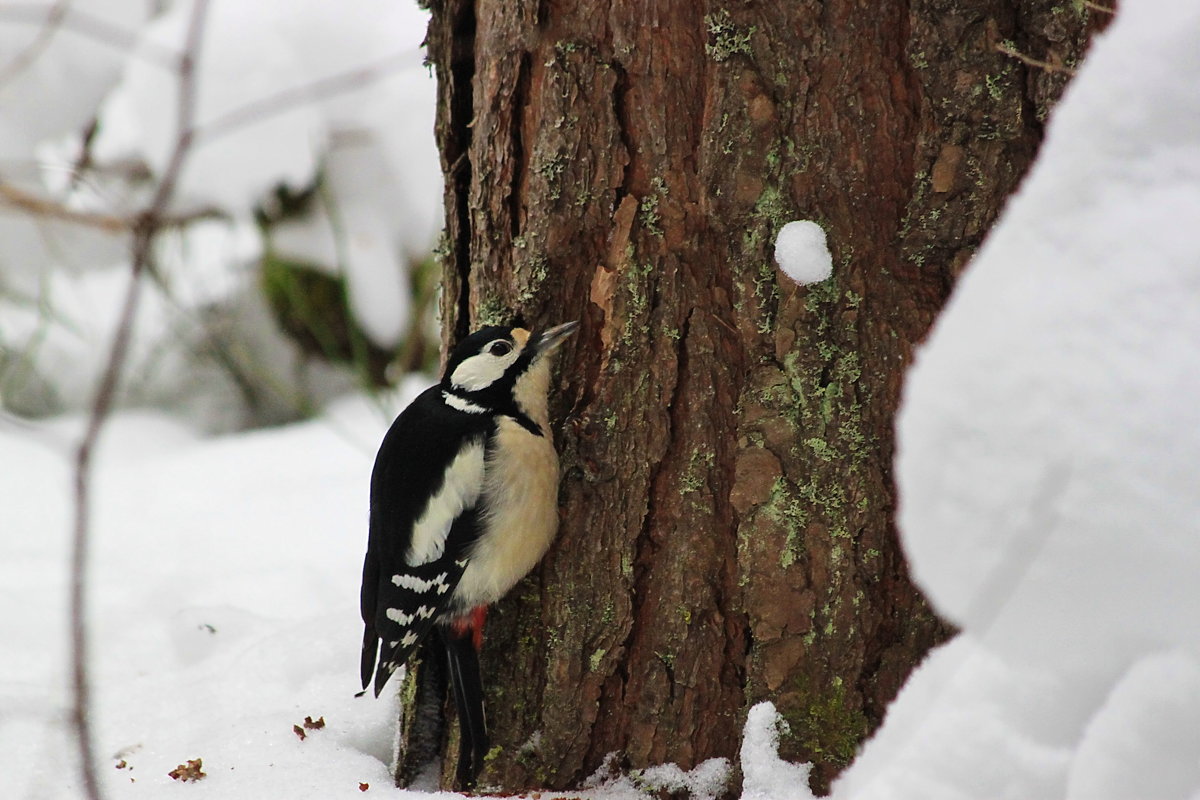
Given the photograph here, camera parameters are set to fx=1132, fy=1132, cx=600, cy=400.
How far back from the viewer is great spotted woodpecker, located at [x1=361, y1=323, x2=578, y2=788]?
2.18 m

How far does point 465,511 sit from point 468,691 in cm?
36

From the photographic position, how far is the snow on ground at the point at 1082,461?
96 cm

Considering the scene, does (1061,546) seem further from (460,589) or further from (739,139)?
(460,589)

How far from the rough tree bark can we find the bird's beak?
3cm

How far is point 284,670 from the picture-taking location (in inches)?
102

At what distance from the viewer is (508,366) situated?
222cm

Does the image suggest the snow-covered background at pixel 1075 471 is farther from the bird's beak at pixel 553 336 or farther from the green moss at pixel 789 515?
the bird's beak at pixel 553 336

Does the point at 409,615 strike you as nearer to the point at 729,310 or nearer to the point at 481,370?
the point at 481,370

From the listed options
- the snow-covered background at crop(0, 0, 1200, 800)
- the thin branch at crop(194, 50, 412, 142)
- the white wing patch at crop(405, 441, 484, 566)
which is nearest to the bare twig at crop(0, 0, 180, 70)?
the thin branch at crop(194, 50, 412, 142)

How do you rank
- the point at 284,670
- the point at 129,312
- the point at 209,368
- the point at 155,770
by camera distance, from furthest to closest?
the point at 209,368, the point at 284,670, the point at 155,770, the point at 129,312

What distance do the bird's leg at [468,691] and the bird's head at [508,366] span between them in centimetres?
43

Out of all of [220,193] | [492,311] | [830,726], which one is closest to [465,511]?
[492,311]

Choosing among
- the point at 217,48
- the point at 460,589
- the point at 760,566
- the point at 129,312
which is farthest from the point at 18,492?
the point at 129,312

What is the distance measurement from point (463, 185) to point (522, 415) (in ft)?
1.60
